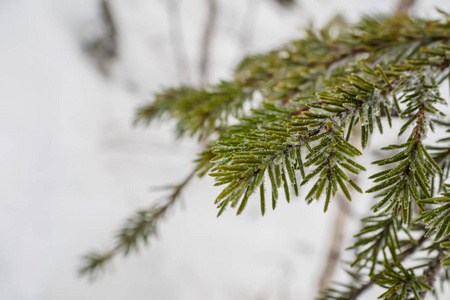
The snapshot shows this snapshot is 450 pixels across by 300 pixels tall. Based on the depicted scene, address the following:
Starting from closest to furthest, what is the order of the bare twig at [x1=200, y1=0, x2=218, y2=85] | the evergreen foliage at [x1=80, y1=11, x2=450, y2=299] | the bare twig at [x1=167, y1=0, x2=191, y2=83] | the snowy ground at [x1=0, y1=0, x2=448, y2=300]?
the evergreen foliage at [x1=80, y1=11, x2=450, y2=299] → the snowy ground at [x1=0, y1=0, x2=448, y2=300] → the bare twig at [x1=200, y1=0, x2=218, y2=85] → the bare twig at [x1=167, y1=0, x2=191, y2=83]

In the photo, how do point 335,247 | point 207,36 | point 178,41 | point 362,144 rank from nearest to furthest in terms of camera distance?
point 362,144, point 335,247, point 207,36, point 178,41

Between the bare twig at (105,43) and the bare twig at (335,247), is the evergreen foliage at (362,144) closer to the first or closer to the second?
the bare twig at (335,247)

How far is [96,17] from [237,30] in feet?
9.76

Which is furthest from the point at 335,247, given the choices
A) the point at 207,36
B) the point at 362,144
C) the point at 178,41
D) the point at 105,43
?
the point at 178,41

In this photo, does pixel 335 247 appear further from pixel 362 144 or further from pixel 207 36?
pixel 207 36

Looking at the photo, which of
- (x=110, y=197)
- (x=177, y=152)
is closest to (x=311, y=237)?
(x=177, y=152)

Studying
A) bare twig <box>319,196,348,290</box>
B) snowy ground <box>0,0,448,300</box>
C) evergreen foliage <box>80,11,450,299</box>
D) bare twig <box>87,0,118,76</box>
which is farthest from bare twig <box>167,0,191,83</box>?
evergreen foliage <box>80,11,450,299</box>

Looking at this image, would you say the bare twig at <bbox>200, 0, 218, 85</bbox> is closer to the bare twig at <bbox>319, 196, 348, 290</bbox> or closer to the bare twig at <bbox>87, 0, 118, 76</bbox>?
the bare twig at <bbox>87, 0, 118, 76</bbox>

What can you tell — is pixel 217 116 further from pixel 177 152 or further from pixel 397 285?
pixel 177 152

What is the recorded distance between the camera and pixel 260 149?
280 millimetres

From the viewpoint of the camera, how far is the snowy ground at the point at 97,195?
64.8 inches

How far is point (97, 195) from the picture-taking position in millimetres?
2145

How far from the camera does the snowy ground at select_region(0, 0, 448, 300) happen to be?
5.40 feet

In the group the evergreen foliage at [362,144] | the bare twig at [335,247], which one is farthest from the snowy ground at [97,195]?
the evergreen foliage at [362,144]
